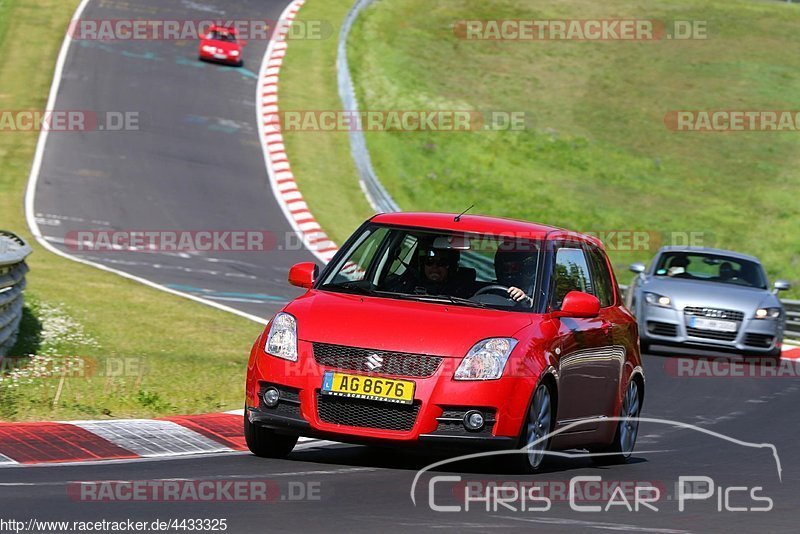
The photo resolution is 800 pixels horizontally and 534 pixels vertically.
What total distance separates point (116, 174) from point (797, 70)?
24047mm

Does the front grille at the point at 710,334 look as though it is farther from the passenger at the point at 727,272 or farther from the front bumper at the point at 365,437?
the front bumper at the point at 365,437

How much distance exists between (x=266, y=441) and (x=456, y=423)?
53.5 inches

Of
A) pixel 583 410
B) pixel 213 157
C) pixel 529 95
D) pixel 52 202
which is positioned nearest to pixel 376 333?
pixel 583 410

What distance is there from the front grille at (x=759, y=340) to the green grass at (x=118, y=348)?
614 cm

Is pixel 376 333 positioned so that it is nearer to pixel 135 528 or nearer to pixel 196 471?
pixel 196 471

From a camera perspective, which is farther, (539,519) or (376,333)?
(376,333)

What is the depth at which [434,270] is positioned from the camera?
979 cm

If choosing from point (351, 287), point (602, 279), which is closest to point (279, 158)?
point (602, 279)

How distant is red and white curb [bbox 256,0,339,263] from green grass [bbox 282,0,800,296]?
1.57ft

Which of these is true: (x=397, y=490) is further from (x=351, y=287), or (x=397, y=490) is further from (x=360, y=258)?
(x=360, y=258)

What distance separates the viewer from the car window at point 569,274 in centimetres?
979

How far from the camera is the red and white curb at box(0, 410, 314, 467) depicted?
9.40 metres

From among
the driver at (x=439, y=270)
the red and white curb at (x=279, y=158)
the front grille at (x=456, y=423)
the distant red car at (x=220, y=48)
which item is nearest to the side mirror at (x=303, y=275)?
the driver at (x=439, y=270)

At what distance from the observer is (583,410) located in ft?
32.7
